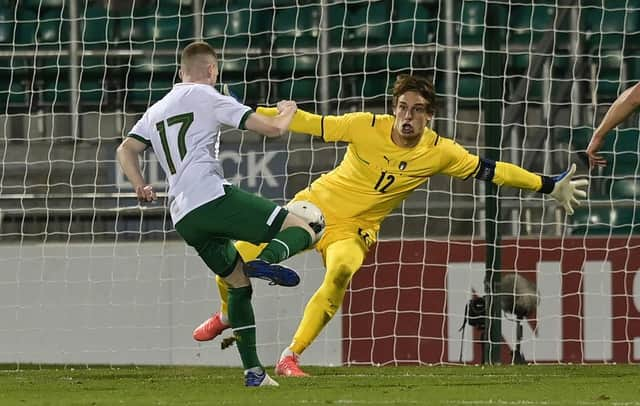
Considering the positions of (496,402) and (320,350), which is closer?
(496,402)

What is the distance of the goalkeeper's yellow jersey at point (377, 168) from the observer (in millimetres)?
8625

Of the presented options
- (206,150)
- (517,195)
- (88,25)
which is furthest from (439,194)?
(206,150)

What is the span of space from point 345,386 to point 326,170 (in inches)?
146

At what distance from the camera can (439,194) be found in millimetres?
11109

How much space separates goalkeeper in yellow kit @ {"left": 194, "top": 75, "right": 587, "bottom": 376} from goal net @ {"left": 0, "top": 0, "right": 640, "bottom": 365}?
1.15 meters

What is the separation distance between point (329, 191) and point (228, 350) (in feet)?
7.02

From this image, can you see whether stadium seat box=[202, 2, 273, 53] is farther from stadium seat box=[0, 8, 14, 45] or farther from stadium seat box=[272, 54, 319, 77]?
stadium seat box=[0, 8, 14, 45]

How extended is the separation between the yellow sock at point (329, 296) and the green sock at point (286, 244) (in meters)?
1.36

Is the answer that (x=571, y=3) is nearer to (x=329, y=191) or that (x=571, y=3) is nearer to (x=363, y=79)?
(x=363, y=79)

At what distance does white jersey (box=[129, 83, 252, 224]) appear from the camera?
6816mm

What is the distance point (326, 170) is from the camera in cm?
1100

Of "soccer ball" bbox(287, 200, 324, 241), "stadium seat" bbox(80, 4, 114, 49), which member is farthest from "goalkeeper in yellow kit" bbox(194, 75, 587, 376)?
"stadium seat" bbox(80, 4, 114, 49)

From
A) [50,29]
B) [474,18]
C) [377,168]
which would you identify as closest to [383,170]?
[377,168]

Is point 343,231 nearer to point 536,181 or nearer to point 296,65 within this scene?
point 536,181
